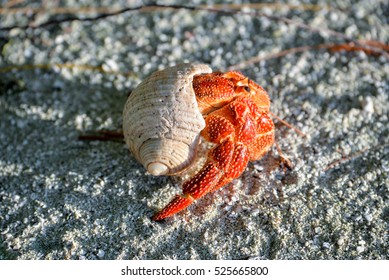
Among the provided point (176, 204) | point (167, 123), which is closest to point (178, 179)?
point (176, 204)

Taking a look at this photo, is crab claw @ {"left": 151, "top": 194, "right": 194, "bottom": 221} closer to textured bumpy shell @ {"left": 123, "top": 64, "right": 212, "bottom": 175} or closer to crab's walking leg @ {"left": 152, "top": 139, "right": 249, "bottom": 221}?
crab's walking leg @ {"left": 152, "top": 139, "right": 249, "bottom": 221}

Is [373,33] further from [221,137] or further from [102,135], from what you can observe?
[102,135]

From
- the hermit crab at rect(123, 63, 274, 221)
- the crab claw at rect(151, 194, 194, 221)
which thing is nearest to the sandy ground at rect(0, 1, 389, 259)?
the crab claw at rect(151, 194, 194, 221)

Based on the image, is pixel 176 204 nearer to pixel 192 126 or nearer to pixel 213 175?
pixel 213 175

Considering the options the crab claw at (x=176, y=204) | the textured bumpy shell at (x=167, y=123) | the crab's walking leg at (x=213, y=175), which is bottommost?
the crab claw at (x=176, y=204)

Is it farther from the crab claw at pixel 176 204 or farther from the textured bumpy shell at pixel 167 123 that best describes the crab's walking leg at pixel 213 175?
the textured bumpy shell at pixel 167 123

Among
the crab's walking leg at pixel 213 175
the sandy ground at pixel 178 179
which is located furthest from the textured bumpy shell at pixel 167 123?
the sandy ground at pixel 178 179

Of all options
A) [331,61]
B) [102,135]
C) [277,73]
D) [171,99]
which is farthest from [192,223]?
[331,61]
